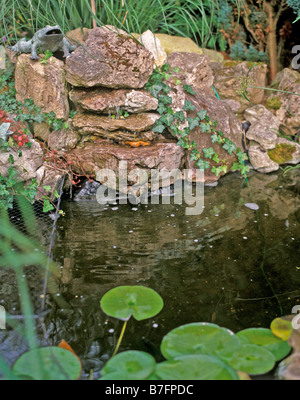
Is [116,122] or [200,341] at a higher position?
[116,122]

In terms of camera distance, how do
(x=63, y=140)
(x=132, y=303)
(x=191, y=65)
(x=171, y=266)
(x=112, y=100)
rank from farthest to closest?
1. (x=191, y=65)
2. (x=63, y=140)
3. (x=112, y=100)
4. (x=171, y=266)
5. (x=132, y=303)

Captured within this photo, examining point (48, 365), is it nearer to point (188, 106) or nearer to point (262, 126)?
point (188, 106)

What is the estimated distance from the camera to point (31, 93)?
3.12m

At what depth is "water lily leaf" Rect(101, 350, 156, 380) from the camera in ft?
4.83

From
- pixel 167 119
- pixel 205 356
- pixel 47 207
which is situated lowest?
pixel 47 207

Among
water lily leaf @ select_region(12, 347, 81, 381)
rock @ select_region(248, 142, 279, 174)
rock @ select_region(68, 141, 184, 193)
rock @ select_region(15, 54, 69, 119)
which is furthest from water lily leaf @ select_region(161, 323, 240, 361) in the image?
rock @ select_region(248, 142, 279, 174)

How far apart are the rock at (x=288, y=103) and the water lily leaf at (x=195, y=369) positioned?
3040 millimetres

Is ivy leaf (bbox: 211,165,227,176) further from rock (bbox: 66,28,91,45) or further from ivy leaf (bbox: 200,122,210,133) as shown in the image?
rock (bbox: 66,28,91,45)

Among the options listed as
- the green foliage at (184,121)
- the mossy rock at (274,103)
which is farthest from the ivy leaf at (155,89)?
the mossy rock at (274,103)

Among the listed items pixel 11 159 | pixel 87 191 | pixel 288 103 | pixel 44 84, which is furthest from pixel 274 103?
pixel 11 159

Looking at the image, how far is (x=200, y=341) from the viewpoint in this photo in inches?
63.9

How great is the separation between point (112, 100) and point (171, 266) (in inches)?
59.2

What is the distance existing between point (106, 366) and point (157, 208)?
158 cm

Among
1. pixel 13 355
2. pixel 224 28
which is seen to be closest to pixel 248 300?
pixel 13 355
